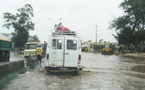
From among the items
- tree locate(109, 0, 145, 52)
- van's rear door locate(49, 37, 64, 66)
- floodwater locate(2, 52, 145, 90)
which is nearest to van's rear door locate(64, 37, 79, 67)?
van's rear door locate(49, 37, 64, 66)

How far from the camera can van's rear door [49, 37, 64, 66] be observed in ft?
32.3

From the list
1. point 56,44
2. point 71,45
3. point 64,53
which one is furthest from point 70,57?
point 56,44

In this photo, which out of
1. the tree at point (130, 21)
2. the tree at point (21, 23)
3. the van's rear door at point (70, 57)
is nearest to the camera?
the van's rear door at point (70, 57)

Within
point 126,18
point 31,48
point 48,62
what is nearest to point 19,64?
point 48,62

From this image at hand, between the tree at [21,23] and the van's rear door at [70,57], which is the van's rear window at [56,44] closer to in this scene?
the van's rear door at [70,57]

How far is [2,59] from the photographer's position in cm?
1316

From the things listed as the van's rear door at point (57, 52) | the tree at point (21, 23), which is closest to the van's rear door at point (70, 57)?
the van's rear door at point (57, 52)

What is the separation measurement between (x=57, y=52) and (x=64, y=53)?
16.4 inches

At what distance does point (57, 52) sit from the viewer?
32.3ft

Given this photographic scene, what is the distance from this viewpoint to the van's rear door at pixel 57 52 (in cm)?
984

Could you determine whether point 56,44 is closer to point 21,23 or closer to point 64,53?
point 64,53

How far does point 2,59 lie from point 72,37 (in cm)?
645

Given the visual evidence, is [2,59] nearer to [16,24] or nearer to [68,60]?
[68,60]

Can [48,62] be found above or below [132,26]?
below
